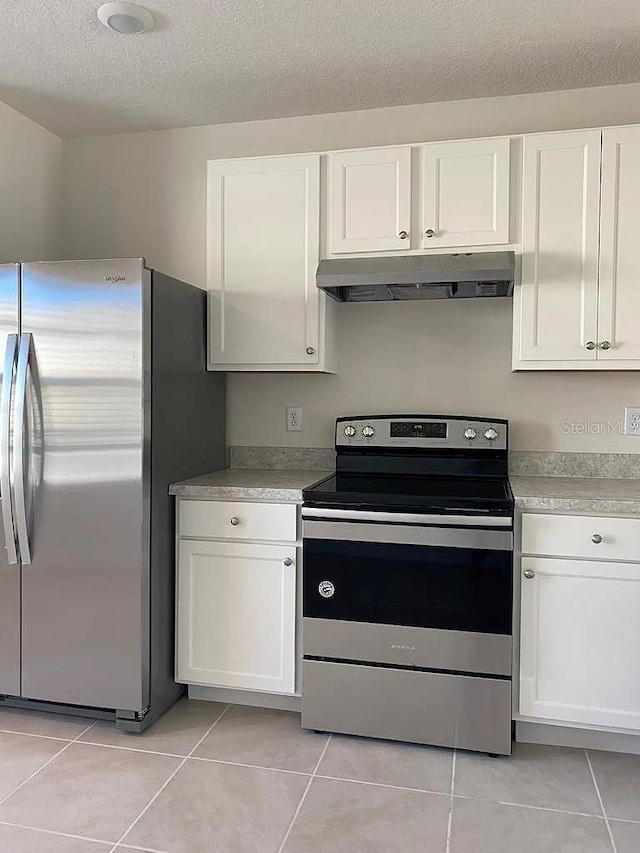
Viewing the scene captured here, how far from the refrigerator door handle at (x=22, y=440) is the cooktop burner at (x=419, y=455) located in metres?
1.07

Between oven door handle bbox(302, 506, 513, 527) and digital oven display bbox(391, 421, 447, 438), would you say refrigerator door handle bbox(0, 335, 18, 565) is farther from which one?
digital oven display bbox(391, 421, 447, 438)

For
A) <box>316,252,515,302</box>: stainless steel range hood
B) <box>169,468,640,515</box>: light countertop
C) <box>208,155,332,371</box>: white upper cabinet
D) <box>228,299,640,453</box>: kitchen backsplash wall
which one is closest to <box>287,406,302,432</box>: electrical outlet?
<box>228,299,640,453</box>: kitchen backsplash wall

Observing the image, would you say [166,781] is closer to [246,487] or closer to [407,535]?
[246,487]

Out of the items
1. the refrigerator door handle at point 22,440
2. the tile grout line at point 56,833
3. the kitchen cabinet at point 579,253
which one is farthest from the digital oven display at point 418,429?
the tile grout line at point 56,833

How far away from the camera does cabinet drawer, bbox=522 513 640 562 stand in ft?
7.25

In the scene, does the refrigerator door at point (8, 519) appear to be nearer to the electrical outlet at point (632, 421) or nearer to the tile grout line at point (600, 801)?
the tile grout line at point (600, 801)

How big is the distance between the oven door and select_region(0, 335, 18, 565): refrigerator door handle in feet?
3.55

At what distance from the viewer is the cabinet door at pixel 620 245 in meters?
2.45

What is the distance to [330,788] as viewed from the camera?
2105 mm

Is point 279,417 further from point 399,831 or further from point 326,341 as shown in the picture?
point 399,831

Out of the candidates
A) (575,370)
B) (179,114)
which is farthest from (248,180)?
(575,370)

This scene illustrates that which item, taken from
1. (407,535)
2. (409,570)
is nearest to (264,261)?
(407,535)

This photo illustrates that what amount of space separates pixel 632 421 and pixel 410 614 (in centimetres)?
127

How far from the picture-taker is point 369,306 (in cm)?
300
